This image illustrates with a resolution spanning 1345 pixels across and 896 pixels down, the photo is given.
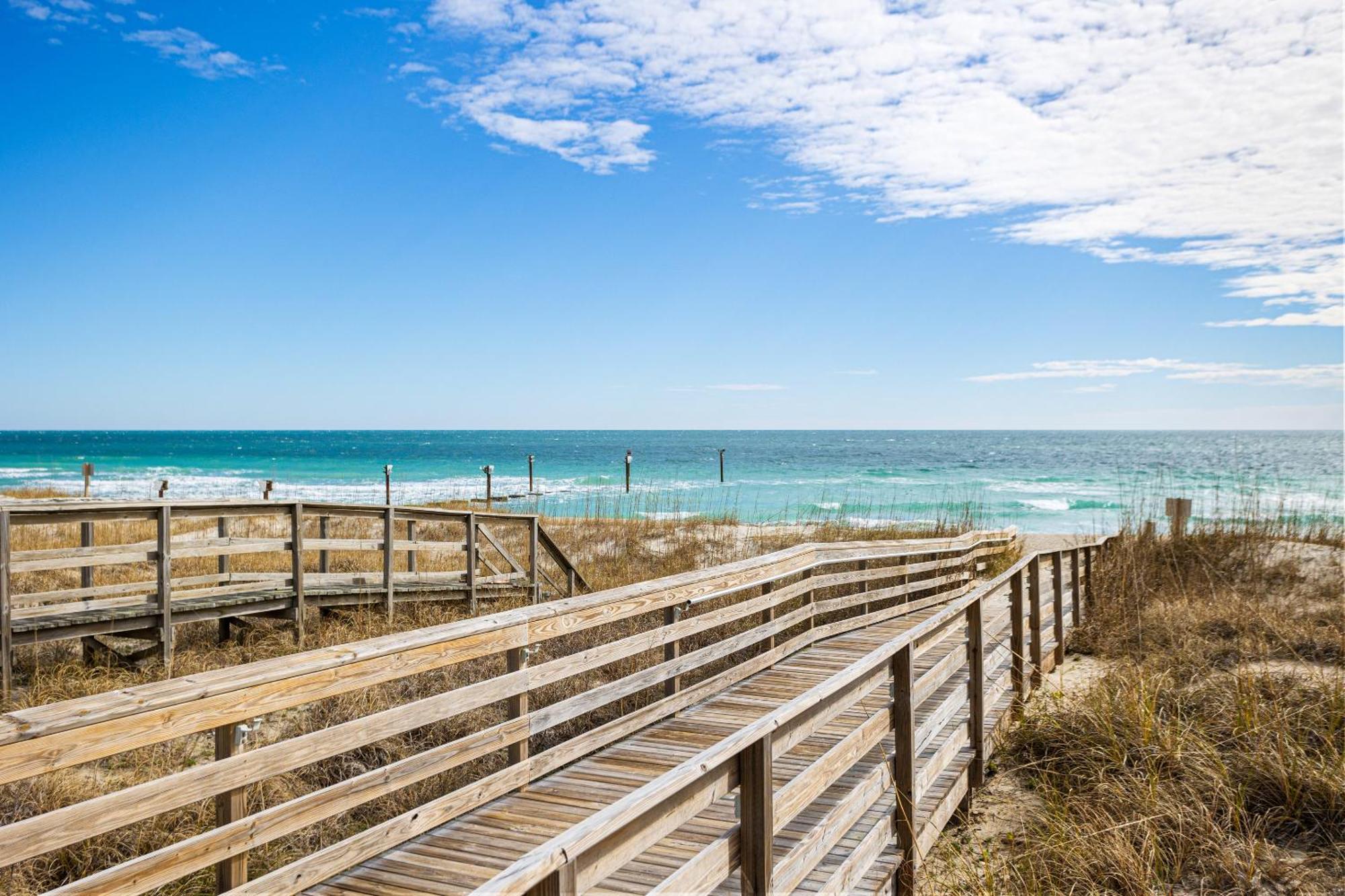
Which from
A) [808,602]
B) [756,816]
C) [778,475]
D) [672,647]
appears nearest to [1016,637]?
[808,602]

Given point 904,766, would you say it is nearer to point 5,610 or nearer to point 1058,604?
point 1058,604

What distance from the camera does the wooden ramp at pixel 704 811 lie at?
3781mm

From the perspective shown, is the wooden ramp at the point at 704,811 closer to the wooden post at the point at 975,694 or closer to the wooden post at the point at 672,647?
the wooden post at the point at 975,694

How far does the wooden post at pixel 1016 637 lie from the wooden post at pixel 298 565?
6711mm

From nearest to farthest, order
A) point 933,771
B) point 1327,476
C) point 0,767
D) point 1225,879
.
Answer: point 0,767
point 1225,879
point 933,771
point 1327,476

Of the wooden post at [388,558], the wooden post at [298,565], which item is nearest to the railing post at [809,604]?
the wooden post at [388,558]

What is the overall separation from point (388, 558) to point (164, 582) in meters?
2.60

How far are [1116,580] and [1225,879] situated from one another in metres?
7.35

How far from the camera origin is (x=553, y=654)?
877 centimetres

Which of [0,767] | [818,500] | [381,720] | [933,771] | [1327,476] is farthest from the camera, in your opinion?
[1327,476]

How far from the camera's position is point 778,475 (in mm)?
62406

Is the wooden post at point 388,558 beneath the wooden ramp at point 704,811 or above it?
above

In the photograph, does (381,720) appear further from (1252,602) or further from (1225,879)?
(1252,602)

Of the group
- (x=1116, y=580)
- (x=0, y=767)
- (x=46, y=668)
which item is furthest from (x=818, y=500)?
(x=0, y=767)
